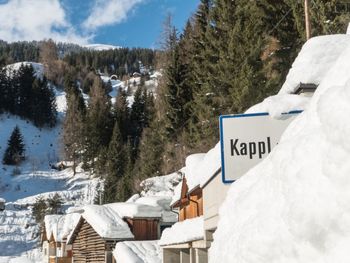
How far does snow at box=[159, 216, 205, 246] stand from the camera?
14953 millimetres

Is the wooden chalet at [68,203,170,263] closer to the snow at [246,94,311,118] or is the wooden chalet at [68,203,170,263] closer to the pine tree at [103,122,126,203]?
the snow at [246,94,311,118]

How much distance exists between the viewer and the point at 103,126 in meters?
80.4

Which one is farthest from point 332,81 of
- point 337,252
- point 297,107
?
point 297,107

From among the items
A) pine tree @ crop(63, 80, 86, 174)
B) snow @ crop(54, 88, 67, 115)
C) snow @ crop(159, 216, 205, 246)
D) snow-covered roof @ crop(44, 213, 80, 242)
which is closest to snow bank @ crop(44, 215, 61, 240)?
snow-covered roof @ crop(44, 213, 80, 242)

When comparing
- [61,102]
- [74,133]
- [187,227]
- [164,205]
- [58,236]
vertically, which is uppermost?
[61,102]

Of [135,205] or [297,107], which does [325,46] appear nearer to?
[297,107]

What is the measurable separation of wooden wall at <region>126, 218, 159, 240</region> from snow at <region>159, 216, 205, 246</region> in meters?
8.53

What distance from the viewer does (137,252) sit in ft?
80.8

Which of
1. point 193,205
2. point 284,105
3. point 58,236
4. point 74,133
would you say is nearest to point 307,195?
point 284,105

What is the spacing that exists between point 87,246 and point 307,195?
3005cm

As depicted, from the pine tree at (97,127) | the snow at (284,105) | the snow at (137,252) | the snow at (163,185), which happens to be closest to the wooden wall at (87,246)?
the snow at (137,252)

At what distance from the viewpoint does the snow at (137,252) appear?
77.8ft

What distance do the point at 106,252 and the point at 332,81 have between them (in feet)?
84.5

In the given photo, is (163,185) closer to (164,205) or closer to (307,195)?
(164,205)
